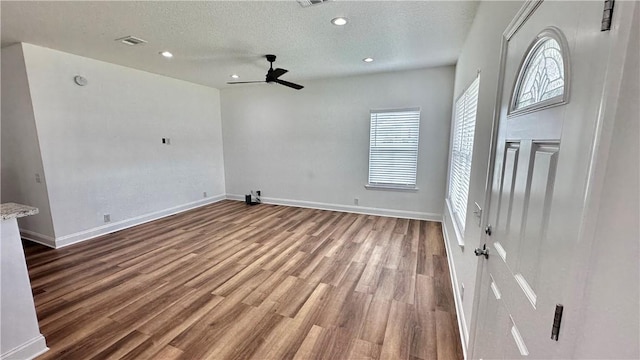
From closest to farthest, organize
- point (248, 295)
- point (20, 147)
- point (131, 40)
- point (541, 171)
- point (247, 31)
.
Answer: point (541, 171)
point (248, 295)
point (247, 31)
point (131, 40)
point (20, 147)

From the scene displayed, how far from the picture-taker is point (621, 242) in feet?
1.86

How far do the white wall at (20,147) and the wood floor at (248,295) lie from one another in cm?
58

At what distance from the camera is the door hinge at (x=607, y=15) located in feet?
1.92

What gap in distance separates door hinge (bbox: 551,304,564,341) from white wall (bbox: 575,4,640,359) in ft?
0.30

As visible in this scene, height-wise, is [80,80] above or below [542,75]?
above

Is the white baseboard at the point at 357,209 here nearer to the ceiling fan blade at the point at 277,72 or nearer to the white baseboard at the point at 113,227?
the white baseboard at the point at 113,227

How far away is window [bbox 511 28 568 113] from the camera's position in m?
0.84

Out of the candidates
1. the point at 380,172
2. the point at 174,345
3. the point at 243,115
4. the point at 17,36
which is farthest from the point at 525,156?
the point at 243,115

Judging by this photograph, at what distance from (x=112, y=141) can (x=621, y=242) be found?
5.41 m

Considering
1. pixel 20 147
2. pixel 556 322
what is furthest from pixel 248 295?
pixel 20 147

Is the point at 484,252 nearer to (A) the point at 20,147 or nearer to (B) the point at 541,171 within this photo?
(B) the point at 541,171

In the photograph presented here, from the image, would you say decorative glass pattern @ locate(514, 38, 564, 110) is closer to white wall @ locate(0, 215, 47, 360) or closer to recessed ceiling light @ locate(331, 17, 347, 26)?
recessed ceiling light @ locate(331, 17, 347, 26)

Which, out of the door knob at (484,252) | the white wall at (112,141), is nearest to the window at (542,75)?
the door knob at (484,252)

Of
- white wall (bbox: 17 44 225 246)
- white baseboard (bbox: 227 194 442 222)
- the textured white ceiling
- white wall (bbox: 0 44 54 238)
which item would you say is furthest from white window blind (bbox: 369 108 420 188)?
white wall (bbox: 0 44 54 238)
